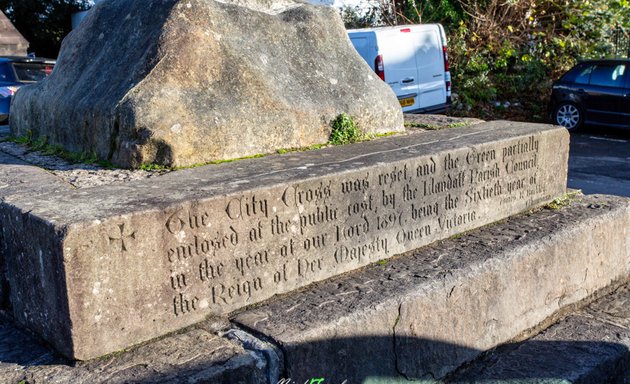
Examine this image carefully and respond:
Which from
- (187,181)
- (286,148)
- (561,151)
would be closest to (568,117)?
(561,151)

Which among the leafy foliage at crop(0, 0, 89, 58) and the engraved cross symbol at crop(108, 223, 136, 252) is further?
the leafy foliage at crop(0, 0, 89, 58)

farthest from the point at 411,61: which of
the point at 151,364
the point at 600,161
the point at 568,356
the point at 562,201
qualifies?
the point at 151,364

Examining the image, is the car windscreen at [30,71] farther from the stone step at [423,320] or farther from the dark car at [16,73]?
the stone step at [423,320]

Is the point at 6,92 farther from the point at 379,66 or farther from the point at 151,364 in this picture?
the point at 151,364

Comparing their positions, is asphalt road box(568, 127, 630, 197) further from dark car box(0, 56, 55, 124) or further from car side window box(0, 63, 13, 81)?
car side window box(0, 63, 13, 81)

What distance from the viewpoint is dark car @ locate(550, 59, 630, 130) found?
41.0 ft

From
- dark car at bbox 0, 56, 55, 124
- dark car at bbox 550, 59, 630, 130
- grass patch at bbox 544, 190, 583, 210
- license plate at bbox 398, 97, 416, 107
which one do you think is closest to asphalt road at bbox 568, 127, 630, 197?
dark car at bbox 550, 59, 630, 130

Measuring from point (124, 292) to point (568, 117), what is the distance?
1238 centimetres

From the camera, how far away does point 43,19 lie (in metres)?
21.4

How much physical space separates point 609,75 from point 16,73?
10.3m

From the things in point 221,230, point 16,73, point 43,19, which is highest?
point 43,19

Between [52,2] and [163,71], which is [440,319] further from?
[52,2]

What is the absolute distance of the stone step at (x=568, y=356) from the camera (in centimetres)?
324

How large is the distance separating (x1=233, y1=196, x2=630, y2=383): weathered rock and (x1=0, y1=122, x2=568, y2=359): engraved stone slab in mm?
131
